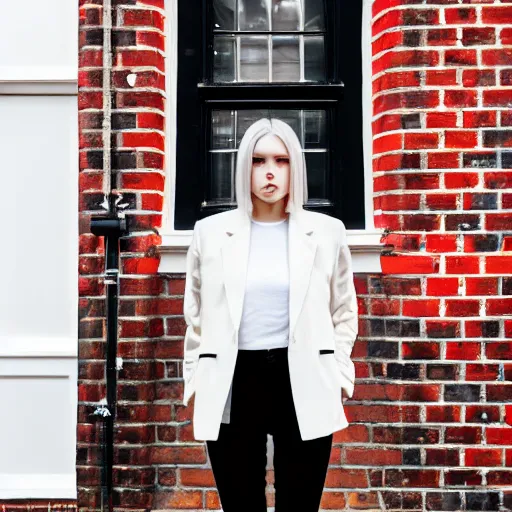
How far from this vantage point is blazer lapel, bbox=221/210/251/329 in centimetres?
278

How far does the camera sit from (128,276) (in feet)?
12.0

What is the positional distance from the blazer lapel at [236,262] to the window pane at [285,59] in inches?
53.5

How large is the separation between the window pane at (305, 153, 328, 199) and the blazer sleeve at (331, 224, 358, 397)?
40.0 inches

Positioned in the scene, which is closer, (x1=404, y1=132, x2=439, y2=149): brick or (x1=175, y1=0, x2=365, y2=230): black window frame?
(x1=404, y1=132, x2=439, y2=149): brick

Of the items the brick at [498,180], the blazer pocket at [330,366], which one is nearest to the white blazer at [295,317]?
the blazer pocket at [330,366]

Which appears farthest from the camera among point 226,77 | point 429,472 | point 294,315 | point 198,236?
point 226,77

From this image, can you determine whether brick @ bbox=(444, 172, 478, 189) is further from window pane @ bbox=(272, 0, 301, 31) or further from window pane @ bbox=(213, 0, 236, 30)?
window pane @ bbox=(213, 0, 236, 30)

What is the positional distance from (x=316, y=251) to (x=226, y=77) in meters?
1.50

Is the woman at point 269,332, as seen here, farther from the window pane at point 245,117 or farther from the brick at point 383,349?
the window pane at point 245,117

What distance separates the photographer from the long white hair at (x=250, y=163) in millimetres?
2855

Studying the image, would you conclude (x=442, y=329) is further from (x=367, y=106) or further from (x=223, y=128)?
(x=223, y=128)

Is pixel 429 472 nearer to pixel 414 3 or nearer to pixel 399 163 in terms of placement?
pixel 399 163

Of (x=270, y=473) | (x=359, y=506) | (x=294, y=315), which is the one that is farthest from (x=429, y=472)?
(x=294, y=315)

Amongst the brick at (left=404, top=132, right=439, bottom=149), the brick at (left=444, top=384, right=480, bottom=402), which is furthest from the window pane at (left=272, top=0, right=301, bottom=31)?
the brick at (left=444, top=384, right=480, bottom=402)
